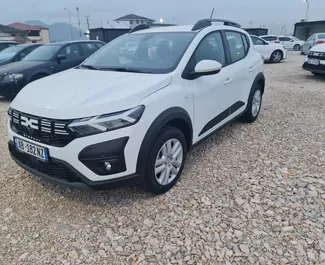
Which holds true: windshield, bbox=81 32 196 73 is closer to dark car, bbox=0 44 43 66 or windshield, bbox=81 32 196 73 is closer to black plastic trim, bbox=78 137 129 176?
black plastic trim, bbox=78 137 129 176

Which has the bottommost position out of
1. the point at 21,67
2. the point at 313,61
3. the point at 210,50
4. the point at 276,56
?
the point at 276,56

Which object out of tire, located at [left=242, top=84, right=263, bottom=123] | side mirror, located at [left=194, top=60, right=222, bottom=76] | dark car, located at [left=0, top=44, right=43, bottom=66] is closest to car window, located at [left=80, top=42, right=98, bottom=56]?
dark car, located at [left=0, top=44, right=43, bottom=66]


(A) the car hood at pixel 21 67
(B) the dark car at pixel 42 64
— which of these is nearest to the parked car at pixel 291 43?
(B) the dark car at pixel 42 64

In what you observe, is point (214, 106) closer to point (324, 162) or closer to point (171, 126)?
point (171, 126)

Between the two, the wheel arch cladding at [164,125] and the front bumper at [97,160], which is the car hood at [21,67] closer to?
the front bumper at [97,160]

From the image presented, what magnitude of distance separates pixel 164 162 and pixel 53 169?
100 centimetres

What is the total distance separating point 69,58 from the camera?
754cm

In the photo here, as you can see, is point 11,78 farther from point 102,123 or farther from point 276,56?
point 276,56

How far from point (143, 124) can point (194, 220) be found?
37.3 inches

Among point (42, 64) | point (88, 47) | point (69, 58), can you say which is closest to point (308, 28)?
point (88, 47)

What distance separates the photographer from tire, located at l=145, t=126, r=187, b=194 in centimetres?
251

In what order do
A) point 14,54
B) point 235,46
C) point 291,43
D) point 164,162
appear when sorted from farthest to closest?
1. point 291,43
2. point 14,54
3. point 235,46
4. point 164,162

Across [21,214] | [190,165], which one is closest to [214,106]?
[190,165]

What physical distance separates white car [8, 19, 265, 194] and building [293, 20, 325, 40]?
3216cm
